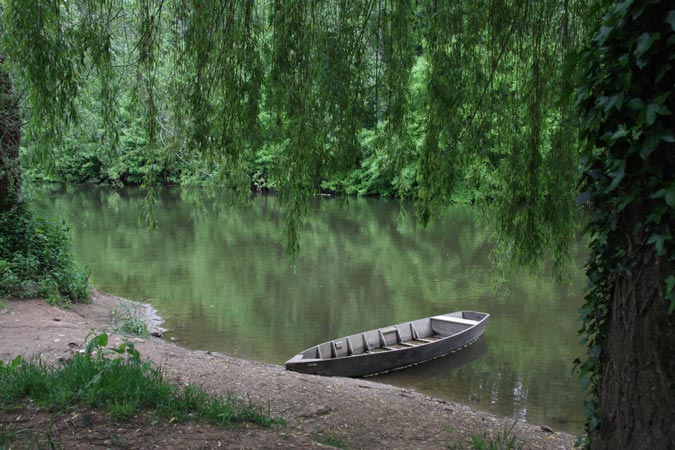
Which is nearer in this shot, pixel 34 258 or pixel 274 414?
pixel 274 414

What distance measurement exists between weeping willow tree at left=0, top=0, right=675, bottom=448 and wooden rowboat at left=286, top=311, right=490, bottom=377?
3.97m

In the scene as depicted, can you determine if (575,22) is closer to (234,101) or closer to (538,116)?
(538,116)

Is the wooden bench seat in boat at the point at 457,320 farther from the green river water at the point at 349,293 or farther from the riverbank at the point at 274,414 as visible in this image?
the riverbank at the point at 274,414


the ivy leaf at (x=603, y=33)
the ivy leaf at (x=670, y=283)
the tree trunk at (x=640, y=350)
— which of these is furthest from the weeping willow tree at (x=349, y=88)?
the ivy leaf at (x=670, y=283)

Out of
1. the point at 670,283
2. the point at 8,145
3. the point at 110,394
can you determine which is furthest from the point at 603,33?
the point at 8,145

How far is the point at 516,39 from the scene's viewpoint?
5.42 meters

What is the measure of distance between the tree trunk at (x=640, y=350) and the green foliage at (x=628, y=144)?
1 centimetres

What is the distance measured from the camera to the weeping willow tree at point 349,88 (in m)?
4.51

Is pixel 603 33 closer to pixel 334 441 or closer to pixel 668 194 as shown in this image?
pixel 668 194

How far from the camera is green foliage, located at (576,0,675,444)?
2.44 meters

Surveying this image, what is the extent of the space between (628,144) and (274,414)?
380 centimetres

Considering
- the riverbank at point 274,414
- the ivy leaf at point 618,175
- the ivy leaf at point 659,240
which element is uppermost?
the ivy leaf at point 618,175

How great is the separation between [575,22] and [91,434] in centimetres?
480

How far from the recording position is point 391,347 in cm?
1046
